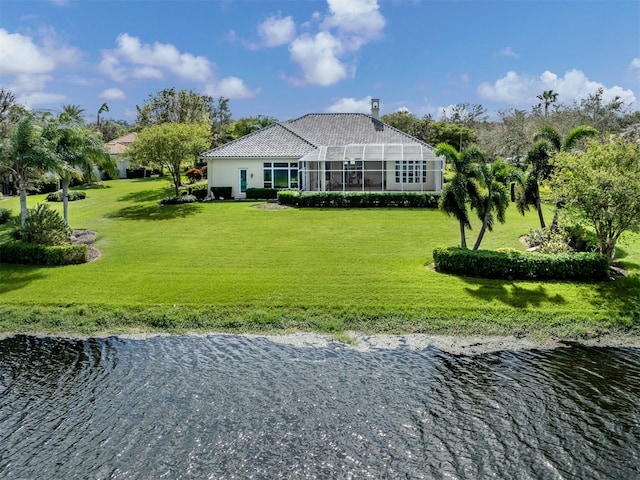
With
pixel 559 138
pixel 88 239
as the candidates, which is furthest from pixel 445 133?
pixel 88 239

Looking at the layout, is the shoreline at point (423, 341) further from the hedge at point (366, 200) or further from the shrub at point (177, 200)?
the shrub at point (177, 200)

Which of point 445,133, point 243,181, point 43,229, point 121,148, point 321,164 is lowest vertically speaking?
point 43,229

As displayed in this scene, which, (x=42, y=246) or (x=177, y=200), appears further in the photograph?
(x=177, y=200)

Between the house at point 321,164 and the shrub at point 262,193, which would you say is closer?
the house at point 321,164

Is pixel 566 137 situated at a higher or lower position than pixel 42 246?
higher

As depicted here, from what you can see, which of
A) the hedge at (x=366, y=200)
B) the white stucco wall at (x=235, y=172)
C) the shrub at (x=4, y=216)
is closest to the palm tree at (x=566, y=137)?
the hedge at (x=366, y=200)

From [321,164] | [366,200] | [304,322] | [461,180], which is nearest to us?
[304,322]

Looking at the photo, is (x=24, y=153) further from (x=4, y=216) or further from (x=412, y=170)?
(x=412, y=170)
